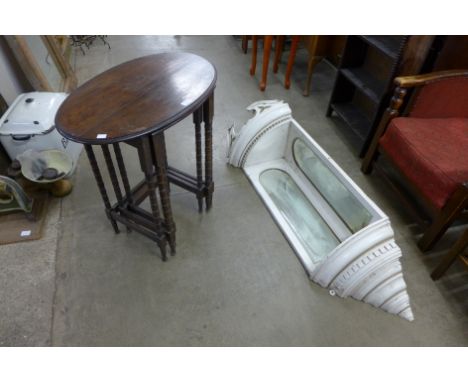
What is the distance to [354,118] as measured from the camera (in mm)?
2342

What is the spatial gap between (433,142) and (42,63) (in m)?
2.79

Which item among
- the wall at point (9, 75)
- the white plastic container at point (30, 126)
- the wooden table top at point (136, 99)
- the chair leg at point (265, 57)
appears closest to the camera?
the wooden table top at point (136, 99)

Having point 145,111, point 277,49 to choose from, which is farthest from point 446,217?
point 277,49

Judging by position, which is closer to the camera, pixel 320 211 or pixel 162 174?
pixel 162 174

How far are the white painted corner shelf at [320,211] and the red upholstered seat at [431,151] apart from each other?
0.39m

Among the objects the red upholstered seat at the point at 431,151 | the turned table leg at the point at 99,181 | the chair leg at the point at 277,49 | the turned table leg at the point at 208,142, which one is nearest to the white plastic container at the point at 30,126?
the turned table leg at the point at 99,181

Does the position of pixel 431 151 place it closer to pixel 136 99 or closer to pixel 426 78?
pixel 426 78

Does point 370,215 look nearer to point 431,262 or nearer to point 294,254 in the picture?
point 294,254

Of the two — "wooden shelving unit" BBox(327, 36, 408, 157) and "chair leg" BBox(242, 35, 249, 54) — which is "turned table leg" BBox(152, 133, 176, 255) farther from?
"chair leg" BBox(242, 35, 249, 54)

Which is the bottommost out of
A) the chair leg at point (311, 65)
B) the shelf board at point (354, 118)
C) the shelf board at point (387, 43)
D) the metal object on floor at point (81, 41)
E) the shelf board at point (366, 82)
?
the metal object on floor at point (81, 41)

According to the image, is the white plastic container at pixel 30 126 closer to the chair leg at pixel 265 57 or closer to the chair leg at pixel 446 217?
the chair leg at pixel 265 57

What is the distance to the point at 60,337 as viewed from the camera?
1266 millimetres

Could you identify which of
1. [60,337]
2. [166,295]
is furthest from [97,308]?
[166,295]

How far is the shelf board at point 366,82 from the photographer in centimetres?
204
